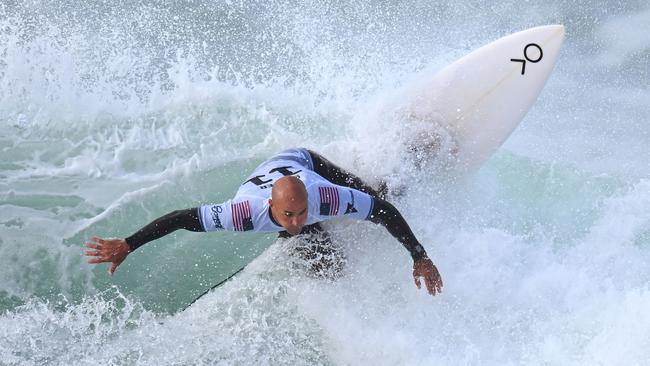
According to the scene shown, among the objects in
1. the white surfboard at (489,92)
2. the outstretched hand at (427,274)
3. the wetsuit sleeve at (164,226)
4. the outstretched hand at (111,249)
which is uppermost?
the white surfboard at (489,92)

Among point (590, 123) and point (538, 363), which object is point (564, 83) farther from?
point (538, 363)

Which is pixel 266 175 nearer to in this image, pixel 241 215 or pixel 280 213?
pixel 241 215

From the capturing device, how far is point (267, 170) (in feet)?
12.2

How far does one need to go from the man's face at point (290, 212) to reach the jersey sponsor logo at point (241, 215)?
0.60ft

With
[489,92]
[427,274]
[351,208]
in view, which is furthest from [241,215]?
[489,92]

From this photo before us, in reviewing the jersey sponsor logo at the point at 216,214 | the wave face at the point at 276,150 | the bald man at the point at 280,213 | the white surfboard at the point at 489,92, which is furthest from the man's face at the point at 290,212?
the white surfboard at the point at 489,92

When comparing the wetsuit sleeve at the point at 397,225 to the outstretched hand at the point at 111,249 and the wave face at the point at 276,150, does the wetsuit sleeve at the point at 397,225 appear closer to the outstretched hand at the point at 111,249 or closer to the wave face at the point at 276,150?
the wave face at the point at 276,150

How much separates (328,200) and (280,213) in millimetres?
329

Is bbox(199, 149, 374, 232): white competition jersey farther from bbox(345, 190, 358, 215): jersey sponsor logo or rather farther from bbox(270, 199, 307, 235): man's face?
bbox(270, 199, 307, 235): man's face

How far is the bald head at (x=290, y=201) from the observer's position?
3.11m

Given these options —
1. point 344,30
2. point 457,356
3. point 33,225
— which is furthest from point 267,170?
point 344,30

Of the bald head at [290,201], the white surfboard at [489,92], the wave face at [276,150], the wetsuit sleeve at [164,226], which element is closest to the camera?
the bald head at [290,201]

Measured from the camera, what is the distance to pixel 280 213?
10.4 feet

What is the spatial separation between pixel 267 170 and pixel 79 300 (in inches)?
62.8
